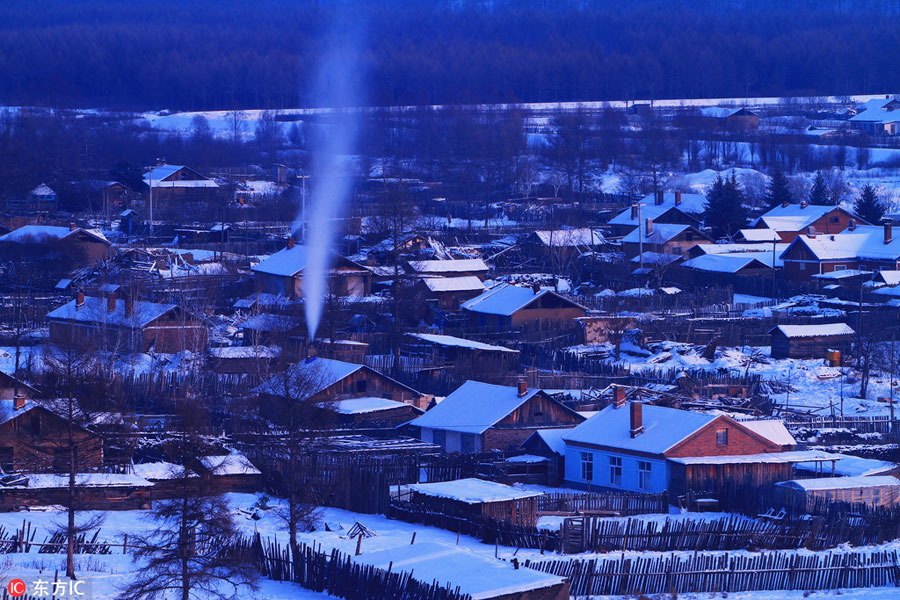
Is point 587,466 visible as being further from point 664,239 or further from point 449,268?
point 664,239

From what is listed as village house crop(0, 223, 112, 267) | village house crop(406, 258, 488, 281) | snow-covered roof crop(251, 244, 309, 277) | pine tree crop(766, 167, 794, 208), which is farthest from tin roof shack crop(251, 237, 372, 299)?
pine tree crop(766, 167, 794, 208)

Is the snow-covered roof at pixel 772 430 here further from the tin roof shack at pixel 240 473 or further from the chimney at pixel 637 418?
the tin roof shack at pixel 240 473

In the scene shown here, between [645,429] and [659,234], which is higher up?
[659,234]

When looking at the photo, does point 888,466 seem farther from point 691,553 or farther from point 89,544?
point 89,544

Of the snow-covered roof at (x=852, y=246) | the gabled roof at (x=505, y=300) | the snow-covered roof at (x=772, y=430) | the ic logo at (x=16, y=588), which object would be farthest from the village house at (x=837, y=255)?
the ic logo at (x=16, y=588)

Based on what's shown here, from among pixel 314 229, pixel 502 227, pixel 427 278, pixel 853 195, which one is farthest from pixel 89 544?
pixel 853 195

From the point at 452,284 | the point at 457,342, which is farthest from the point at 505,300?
the point at 457,342

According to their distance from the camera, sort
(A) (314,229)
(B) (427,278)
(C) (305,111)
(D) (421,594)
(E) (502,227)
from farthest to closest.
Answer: (C) (305,111) → (E) (502,227) → (A) (314,229) → (B) (427,278) → (D) (421,594)
